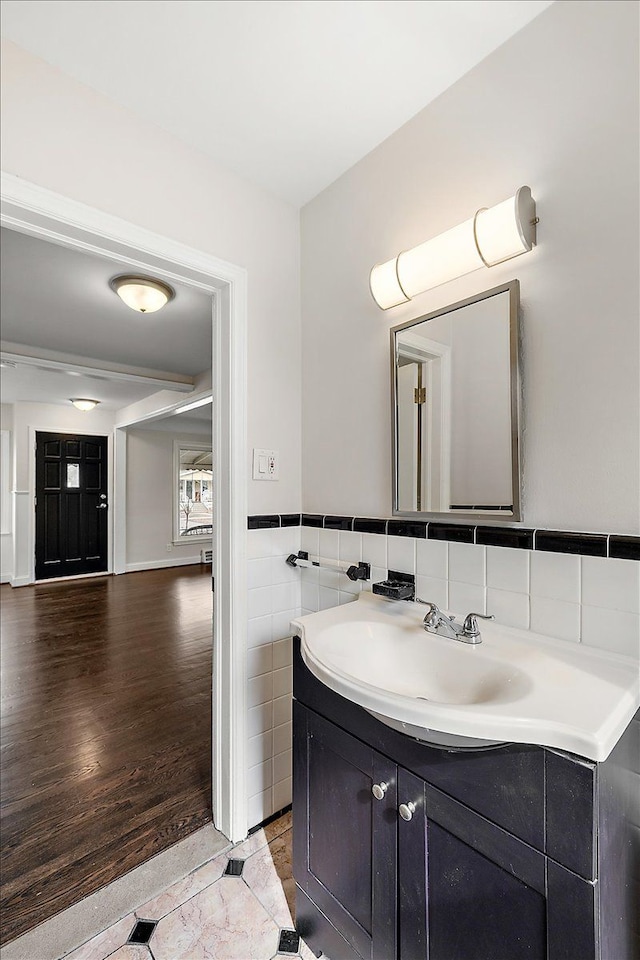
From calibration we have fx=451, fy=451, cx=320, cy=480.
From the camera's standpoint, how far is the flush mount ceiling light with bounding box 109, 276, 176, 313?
99.9 inches

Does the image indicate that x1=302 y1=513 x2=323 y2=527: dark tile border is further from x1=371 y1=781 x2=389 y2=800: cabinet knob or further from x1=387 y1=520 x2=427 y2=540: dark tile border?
x1=371 y1=781 x2=389 y2=800: cabinet knob

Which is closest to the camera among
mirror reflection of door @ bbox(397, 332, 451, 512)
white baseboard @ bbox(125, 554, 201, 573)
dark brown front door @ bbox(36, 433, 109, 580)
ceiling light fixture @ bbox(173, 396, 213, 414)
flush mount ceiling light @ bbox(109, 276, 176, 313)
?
mirror reflection of door @ bbox(397, 332, 451, 512)

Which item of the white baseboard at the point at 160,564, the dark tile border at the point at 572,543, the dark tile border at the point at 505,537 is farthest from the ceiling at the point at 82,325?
the white baseboard at the point at 160,564

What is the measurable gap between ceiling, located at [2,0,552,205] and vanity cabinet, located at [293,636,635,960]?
5.46 feet

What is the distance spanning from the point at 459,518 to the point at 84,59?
5.44 feet

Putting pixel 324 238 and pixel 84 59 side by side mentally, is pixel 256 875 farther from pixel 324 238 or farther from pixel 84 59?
pixel 84 59

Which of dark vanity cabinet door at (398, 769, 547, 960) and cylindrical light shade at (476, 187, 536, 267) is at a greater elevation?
cylindrical light shade at (476, 187, 536, 267)

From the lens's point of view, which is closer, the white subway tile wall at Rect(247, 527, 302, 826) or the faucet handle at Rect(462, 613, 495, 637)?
the faucet handle at Rect(462, 613, 495, 637)

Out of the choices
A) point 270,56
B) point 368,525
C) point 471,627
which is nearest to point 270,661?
point 368,525

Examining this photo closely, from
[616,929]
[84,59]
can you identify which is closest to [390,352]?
[84,59]

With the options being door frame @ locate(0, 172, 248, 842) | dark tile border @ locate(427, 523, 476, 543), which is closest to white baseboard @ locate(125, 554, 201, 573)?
door frame @ locate(0, 172, 248, 842)

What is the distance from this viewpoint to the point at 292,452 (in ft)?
6.06

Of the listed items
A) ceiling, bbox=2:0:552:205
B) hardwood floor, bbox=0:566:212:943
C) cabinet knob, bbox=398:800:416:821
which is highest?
ceiling, bbox=2:0:552:205

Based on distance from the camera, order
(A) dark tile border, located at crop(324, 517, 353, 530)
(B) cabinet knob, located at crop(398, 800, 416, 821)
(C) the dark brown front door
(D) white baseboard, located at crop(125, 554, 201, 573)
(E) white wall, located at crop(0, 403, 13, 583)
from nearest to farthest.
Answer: (B) cabinet knob, located at crop(398, 800, 416, 821), (A) dark tile border, located at crop(324, 517, 353, 530), (E) white wall, located at crop(0, 403, 13, 583), (C) the dark brown front door, (D) white baseboard, located at crop(125, 554, 201, 573)
